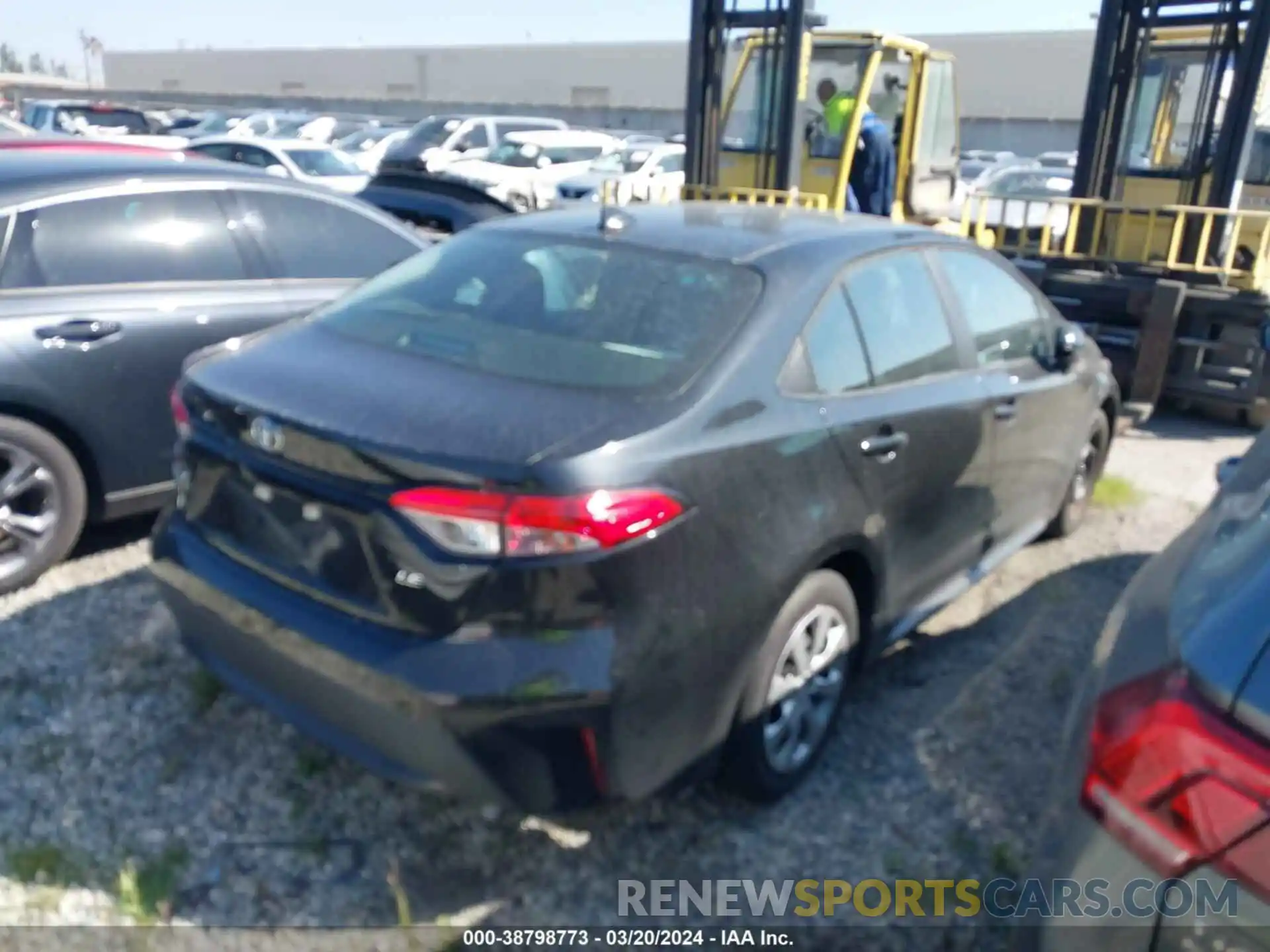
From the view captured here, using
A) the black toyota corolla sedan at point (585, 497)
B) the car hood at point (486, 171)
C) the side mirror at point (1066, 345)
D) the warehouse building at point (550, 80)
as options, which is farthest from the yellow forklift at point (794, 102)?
the warehouse building at point (550, 80)

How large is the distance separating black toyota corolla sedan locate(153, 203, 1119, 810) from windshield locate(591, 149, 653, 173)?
572 inches

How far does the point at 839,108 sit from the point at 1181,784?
809 centimetres

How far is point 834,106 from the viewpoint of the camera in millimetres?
8766

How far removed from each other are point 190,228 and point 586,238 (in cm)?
210

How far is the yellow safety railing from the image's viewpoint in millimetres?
7148

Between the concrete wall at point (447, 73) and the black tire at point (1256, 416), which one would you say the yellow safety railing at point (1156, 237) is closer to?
the black tire at point (1256, 416)

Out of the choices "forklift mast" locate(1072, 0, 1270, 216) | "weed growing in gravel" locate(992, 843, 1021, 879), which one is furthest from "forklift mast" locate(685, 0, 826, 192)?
"weed growing in gravel" locate(992, 843, 1021, 879)

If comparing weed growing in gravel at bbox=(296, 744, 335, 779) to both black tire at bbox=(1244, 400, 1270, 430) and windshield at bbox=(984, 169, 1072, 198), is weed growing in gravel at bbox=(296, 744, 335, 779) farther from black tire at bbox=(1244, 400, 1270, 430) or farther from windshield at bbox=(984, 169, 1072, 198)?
windshield at bbox=(984, 169, 1072, 198)

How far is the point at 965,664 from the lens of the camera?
12.9 feet

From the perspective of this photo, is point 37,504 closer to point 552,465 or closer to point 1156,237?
point 552,465

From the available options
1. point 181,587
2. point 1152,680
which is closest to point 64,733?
point 181,587

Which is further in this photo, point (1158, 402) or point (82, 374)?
point (1158, 402)

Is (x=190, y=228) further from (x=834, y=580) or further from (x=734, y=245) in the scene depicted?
(x=834, y=580)

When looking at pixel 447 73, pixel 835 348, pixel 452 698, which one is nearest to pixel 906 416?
pixel 835 348
